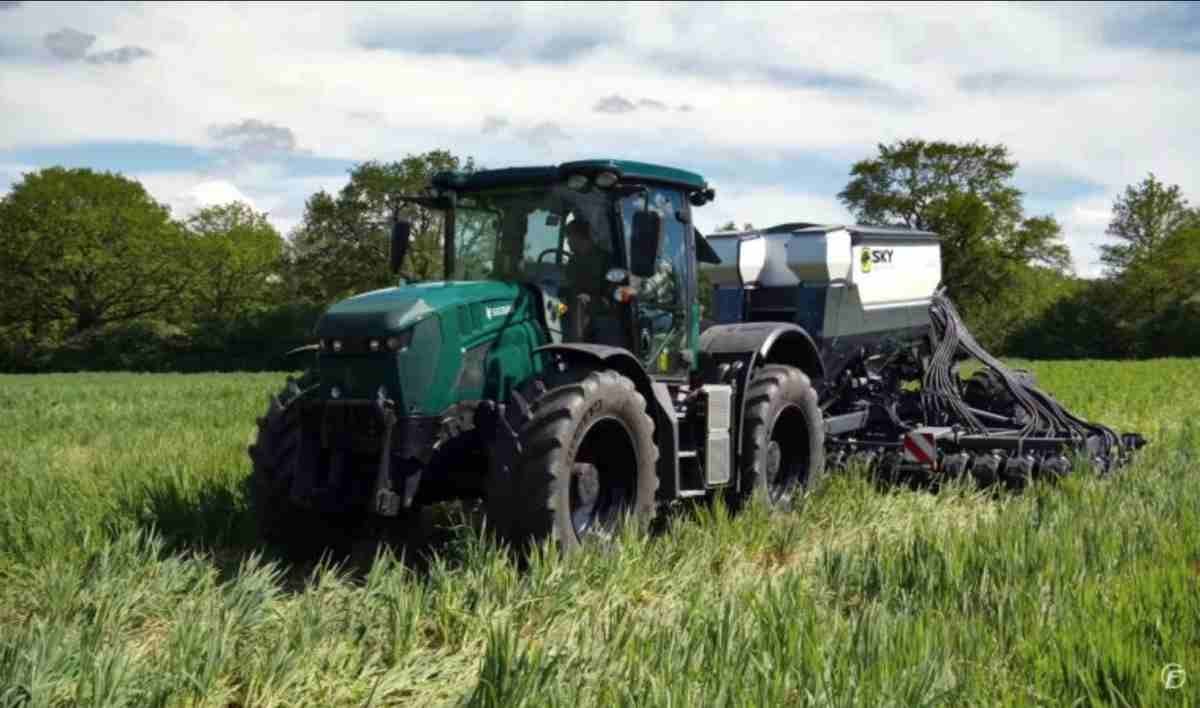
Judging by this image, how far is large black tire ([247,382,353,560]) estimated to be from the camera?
751cm

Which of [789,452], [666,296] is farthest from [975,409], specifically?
[666,296]

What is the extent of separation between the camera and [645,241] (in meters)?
7.33

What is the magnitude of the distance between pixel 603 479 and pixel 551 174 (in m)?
2.06

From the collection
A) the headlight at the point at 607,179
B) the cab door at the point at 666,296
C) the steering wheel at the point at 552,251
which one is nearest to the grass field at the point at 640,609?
the cab door at the point at 666,296

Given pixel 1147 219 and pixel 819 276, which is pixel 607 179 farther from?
pixel 1147 219

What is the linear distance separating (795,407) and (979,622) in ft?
14.2

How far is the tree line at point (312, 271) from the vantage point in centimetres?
4969

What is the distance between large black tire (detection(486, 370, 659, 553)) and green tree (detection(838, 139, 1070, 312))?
50551 millimetres

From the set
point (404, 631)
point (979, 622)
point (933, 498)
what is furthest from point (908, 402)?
point (404, 631)

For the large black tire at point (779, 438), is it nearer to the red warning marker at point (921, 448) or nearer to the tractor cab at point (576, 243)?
the tractor cab at point (576, 243)

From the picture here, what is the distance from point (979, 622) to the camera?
5.06 meters

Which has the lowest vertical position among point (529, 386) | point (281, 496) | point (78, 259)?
point (281, 496)

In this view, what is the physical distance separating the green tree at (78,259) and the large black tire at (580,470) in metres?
50.3

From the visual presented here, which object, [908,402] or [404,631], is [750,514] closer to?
[404,631]
